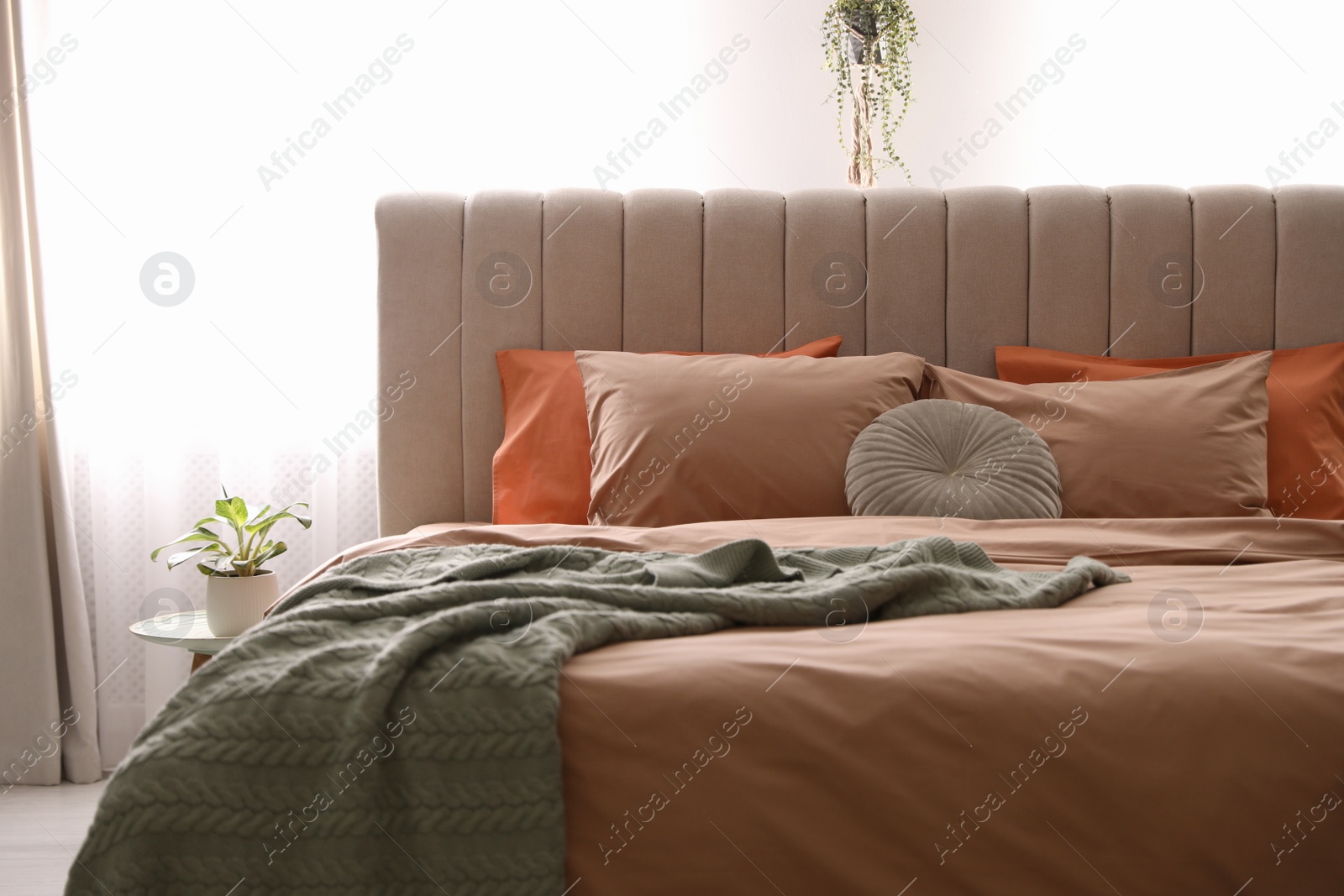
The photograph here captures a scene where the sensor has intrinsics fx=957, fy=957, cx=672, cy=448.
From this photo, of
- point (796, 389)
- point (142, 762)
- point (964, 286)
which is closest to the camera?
point (142, 762)

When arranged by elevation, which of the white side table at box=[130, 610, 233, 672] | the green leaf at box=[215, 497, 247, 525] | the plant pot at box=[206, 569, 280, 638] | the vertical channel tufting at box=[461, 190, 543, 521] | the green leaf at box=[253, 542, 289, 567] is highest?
the vertical channel tufting at box=[461, 190, 543, 521]

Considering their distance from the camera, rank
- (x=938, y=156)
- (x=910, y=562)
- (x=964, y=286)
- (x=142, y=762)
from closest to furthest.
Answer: (x=142, y=762), (x=910, y=562), (x=964, y=286), (x=938, y=156)

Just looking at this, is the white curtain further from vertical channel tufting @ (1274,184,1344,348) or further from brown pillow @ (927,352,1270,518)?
vertical channel tufting @ (1274,184,1344,348)

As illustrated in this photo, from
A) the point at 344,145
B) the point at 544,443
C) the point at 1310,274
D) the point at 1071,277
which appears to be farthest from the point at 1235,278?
the point at 344,145

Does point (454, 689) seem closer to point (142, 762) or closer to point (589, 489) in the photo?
point (142, 762)

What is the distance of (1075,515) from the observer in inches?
77.8

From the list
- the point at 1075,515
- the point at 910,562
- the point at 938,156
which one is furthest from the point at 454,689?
the point at 938,156

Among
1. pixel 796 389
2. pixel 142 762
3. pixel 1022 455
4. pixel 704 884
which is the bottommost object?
pixel 704 884

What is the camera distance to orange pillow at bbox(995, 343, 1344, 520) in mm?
2105

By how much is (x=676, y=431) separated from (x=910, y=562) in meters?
0.79

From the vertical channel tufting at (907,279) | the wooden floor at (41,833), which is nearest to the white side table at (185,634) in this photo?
the wooden floor at (41,833)

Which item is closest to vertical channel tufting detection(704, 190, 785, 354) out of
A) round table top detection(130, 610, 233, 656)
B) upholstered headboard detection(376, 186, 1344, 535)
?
upholstered headboard detection(376, 186, 1344, 535)

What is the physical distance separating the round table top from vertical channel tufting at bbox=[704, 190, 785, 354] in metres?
1.34

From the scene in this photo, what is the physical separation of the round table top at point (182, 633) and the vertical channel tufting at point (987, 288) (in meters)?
1.87
